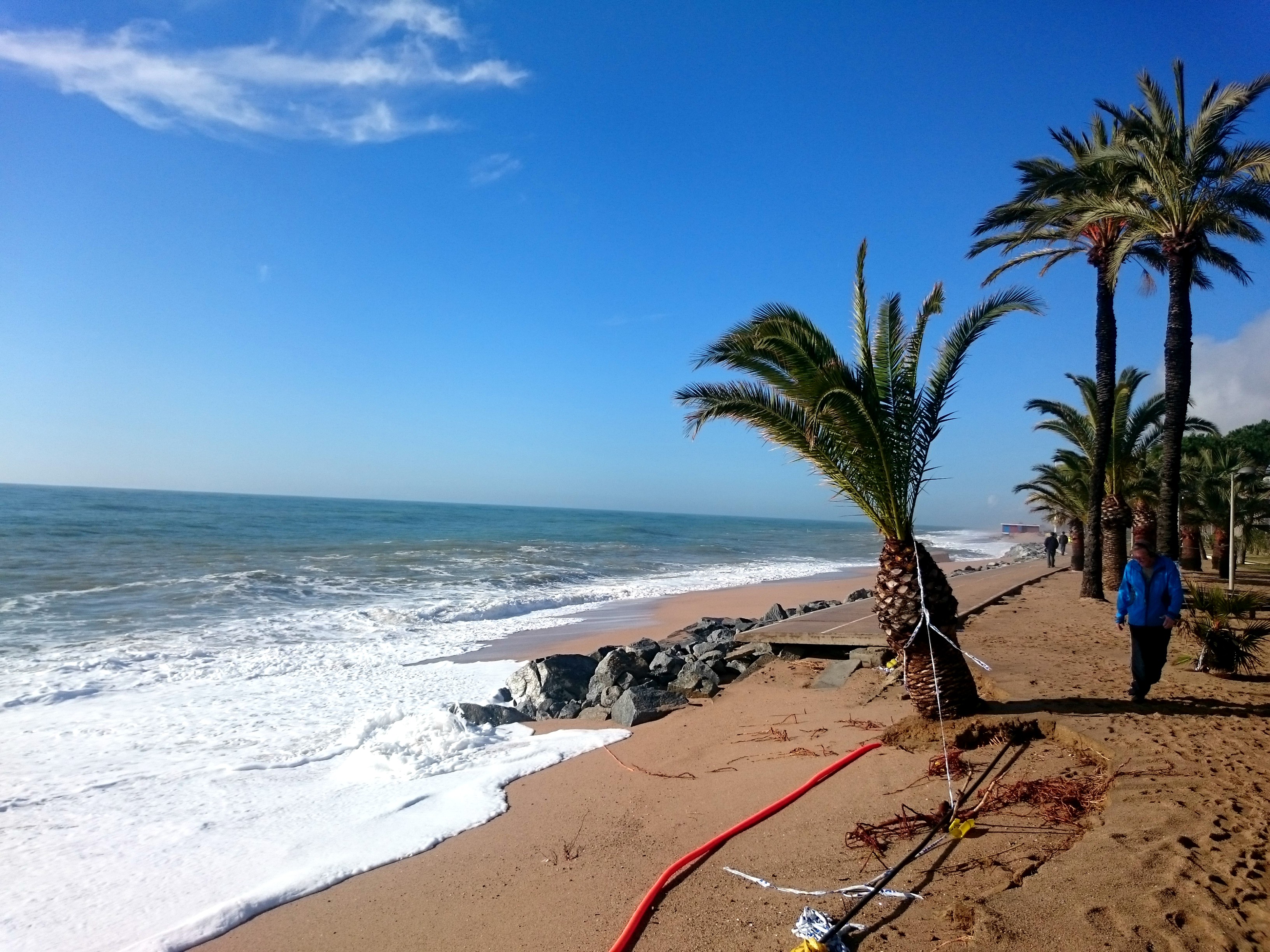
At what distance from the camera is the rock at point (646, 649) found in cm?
1227

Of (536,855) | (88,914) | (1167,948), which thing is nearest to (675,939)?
(536,855)

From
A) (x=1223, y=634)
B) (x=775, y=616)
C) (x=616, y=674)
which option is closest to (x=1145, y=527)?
Result: (x=1223, y=634)

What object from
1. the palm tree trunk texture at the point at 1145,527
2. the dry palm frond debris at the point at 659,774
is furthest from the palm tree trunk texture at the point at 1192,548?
the dry palm frond debris at the point at 659,774

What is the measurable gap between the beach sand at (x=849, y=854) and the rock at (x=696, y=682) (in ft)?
8.06

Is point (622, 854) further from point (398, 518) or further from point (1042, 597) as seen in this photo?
→ point (398, 518)

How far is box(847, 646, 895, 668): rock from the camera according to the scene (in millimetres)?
10133

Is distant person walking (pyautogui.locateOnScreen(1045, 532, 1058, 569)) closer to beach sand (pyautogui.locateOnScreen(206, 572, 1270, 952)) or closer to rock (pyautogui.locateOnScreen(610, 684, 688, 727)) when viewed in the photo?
beach sand (pyautogui.locateOnScreen(206, 572, 1270, 952))

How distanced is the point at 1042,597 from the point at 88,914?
60.2 ft

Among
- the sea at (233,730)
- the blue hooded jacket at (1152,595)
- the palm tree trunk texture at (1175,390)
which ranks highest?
the palm tree trunk texture at (1175,390)

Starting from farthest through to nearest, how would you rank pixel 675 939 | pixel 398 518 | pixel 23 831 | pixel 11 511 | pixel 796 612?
pixel 398 518, pixel 11 511, pixel 796 612, pixel 23 831, pixel 675 939

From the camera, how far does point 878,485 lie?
23.4ft

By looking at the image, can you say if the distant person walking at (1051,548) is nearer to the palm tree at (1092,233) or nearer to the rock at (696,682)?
the palm tree at (1092,233)

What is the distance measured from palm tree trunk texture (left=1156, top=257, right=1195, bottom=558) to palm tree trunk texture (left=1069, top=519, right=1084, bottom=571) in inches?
570

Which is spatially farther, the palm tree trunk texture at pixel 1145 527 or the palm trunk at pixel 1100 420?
the palm trunk at pixel 1100 420
